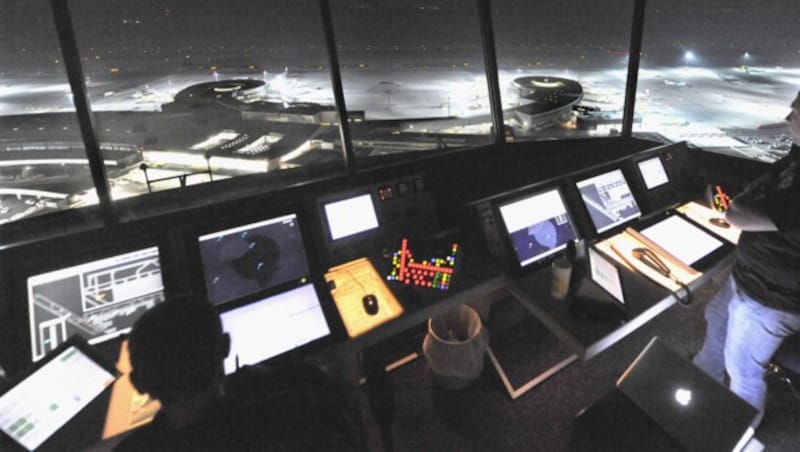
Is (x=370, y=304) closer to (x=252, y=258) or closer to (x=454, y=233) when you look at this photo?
(x=252, y=258)

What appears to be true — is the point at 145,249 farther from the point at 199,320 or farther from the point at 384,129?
the point at 384,129

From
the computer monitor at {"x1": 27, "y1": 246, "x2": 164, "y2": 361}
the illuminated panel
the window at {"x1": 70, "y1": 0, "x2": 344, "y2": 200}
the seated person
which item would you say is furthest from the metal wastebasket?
the window at {"x1": 70, "y1": 0, "x2": 344, "y2": 200}

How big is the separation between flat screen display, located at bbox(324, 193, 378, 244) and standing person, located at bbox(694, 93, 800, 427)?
62.6 inches

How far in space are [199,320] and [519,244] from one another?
1.44 metres

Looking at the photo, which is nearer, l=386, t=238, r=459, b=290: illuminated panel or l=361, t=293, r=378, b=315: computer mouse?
l=361, t=293, r=378, b=315: computer mouse

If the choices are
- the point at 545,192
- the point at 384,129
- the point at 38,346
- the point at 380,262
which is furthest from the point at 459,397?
the point at 384,129

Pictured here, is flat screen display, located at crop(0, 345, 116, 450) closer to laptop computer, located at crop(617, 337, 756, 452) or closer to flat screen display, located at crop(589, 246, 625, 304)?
flat screen display, located at crop(589, 246, 625, 304)

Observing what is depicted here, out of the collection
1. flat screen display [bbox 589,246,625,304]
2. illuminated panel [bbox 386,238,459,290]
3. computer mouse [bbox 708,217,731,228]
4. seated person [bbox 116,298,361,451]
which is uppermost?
seated person [bbox 116,298,361,451]

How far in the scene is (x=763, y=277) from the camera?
1.44 m

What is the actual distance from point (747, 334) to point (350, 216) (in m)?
1.88

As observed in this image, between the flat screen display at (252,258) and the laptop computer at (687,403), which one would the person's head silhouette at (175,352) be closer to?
the flat screen display at (252,258)

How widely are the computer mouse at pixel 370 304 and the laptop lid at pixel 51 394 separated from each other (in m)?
0.94

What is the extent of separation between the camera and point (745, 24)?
9.03 feet

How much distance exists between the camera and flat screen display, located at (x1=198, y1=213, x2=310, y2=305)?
1488 millimetres
